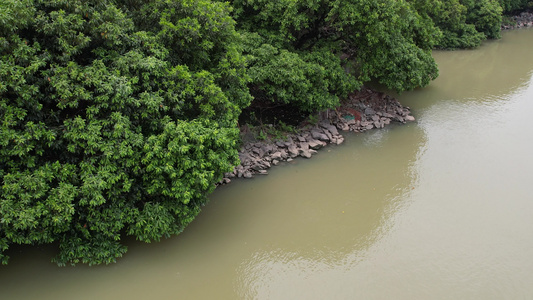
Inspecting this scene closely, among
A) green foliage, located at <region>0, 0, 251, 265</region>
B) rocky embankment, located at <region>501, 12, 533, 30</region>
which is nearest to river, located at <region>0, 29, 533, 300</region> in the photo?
green foliage, located at <region>0, 0, 251, 265</region>

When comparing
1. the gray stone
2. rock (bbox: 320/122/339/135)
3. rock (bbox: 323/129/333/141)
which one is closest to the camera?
the gray stone

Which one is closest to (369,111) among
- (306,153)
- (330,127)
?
(330,127)

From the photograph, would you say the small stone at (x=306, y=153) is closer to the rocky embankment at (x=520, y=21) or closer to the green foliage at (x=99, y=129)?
the green foliage at (x=99, y=129)

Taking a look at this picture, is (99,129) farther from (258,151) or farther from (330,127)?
(330,127)

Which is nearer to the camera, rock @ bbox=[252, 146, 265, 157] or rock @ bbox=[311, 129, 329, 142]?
rock @ bbox=[252, 146, 265, 157]

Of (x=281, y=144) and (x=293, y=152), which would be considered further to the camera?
(x=281, y=144)

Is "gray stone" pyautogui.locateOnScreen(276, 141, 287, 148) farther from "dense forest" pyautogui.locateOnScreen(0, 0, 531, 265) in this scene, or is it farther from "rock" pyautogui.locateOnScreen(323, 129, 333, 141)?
"dense forest" pyautogui.locateOnScreen(0, 0, 531, 265)
